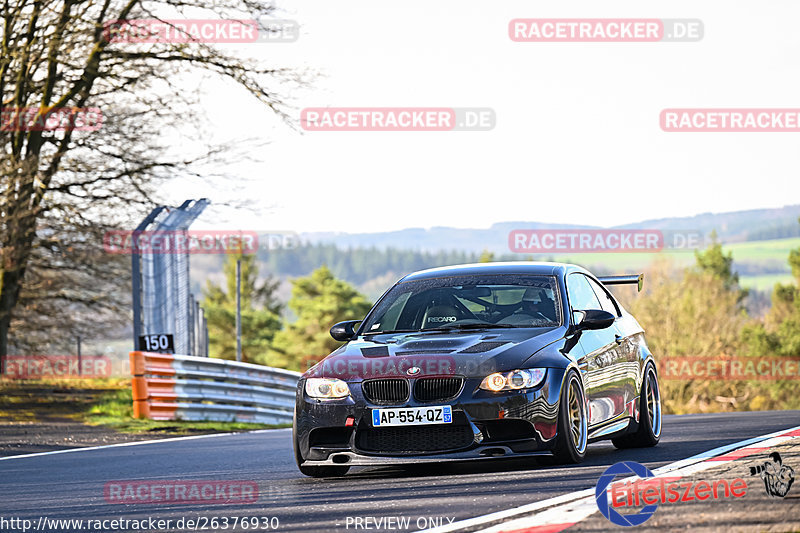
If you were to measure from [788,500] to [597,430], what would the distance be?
285cm

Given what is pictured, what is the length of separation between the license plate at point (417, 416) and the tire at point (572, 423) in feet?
2.55

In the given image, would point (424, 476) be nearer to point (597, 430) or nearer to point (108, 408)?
point (597, 430)

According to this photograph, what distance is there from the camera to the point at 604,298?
34.4 ft

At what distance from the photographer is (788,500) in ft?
20.1

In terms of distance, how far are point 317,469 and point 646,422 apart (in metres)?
3.03

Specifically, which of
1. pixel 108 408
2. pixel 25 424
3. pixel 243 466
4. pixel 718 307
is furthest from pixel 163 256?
pixel 718 307

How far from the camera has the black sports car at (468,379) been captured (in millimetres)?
7941

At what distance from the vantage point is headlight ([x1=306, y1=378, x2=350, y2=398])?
8211 mm

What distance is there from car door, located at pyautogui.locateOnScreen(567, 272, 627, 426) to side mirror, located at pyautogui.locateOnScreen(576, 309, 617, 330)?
11 cm
